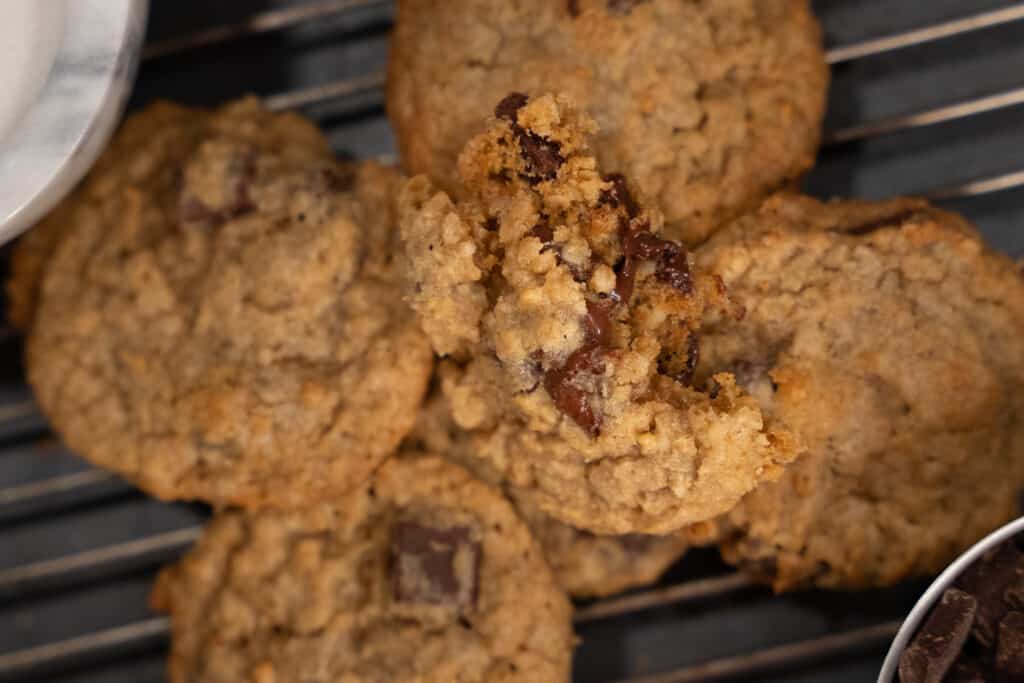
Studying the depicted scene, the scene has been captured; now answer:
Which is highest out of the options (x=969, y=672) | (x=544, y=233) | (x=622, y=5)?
(x=622, y=5)

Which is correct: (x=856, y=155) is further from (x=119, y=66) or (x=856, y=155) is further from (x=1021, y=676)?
(x=119, y=66)

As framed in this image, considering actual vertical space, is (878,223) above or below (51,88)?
below

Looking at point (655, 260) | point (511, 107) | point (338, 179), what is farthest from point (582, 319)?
point (338, 179)

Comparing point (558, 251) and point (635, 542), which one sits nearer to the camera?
point (558, 251)

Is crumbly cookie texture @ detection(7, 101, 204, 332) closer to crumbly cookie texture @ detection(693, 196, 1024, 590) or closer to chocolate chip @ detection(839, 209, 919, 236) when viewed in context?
crumbly cookie texture @ detection(693, 196, 1024, 590)

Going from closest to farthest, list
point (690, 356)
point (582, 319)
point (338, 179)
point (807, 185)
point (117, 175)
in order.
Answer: point (582, 319) → point (690, 356) → point (338, 179) → point (117, 175) → point (807, 185)

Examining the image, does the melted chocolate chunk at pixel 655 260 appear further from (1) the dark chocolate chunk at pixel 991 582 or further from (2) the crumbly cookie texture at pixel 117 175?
(2) the crumbly cookie texture at pixel 117 175

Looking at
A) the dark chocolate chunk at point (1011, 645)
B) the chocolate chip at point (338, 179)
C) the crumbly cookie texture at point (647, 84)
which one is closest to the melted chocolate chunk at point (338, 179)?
the chocolate chip at point (338, 179)

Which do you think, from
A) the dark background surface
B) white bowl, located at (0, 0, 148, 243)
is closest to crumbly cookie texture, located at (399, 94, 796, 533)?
white bowl, located at (0, 0, 148, 243)

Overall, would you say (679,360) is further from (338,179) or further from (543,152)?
(338,179)
